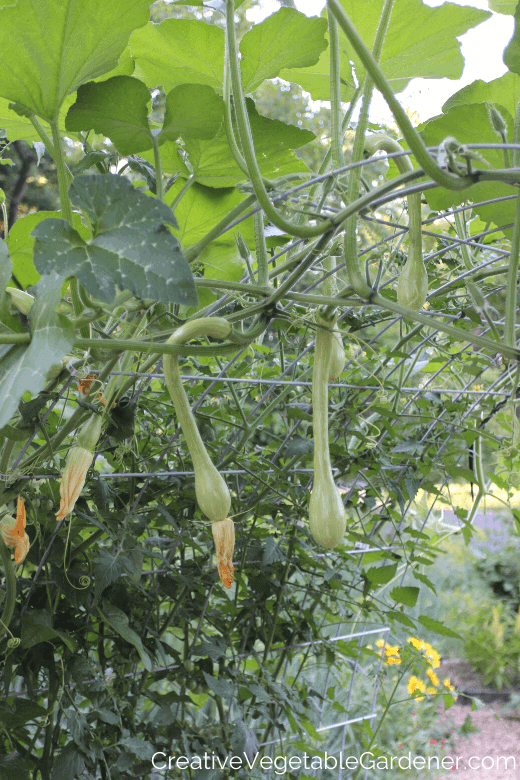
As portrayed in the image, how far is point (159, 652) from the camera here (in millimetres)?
A: 803

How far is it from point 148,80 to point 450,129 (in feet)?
0.98

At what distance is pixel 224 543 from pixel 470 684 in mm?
2756

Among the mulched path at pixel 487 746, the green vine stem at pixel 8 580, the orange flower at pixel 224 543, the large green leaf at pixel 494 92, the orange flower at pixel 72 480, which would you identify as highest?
the large green leaf at pixel 494 92

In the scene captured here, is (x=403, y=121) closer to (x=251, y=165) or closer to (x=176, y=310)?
(x=251, y=165)

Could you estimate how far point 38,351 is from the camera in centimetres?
30

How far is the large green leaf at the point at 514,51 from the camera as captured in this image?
401 mm

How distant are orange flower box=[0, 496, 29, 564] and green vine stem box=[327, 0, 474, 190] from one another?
40 cm

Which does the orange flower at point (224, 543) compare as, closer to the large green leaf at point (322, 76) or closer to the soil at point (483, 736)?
the large green leaf at point (322, 76)

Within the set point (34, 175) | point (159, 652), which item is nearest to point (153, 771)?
point (159, 652)

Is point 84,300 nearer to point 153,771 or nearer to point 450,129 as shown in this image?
point 450,129

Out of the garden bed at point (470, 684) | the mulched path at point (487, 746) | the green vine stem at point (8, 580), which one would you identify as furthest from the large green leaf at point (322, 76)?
the garden bed at point (470, 684)

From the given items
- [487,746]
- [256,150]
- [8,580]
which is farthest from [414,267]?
[487,746]

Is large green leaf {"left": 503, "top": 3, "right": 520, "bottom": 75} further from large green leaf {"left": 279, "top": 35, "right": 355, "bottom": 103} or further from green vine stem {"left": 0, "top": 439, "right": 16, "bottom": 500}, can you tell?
green vine stem {"left": 0, "top": 439, "right": 16, "bottom": 500}

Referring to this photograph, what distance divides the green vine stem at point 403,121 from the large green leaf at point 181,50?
0.23 m
